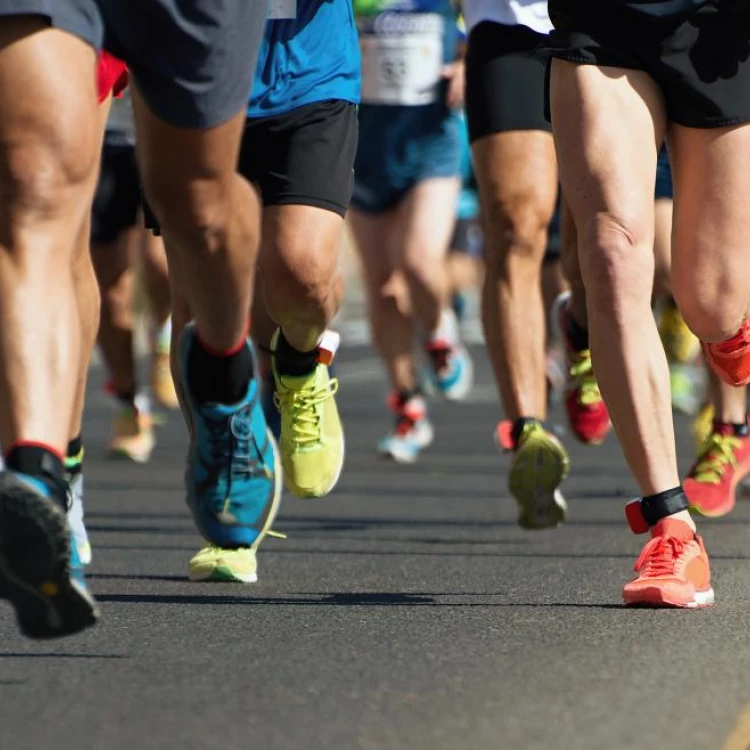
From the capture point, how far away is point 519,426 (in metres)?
6.91

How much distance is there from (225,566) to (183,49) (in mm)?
1945

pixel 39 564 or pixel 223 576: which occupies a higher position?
pixel 39 564

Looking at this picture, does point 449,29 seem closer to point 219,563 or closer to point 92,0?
point 219,563

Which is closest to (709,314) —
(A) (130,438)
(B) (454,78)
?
(B) (454,78)

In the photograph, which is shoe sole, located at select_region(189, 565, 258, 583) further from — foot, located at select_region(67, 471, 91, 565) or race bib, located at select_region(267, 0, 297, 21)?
race bib, located at select_region(267, 0, 297, 21)

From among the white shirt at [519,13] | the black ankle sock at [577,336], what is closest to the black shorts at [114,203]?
the black ankle sock at [577,336]

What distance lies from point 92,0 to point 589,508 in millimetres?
4280

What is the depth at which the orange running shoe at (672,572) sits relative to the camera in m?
5.09

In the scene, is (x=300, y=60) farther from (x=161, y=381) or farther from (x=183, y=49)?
(x=161, y=381)

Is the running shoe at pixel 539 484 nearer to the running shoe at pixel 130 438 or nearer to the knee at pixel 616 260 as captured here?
the knee at pixel 616 260

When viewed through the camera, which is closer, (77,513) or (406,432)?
(77,513)

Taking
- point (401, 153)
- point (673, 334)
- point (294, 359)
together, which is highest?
point (294, 359)

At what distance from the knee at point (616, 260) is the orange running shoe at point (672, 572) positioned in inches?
21.2

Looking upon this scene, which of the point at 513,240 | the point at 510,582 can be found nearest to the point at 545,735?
the point at 510,582
